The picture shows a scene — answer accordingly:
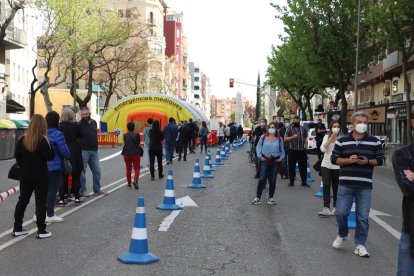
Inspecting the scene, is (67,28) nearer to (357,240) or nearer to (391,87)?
(391,87)

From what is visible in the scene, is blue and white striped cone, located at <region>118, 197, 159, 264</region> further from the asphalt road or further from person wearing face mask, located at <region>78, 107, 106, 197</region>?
person wearing face mask, located at <region>78, 107, 106, 197</region>

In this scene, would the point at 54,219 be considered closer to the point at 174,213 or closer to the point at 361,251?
the point at 174,213

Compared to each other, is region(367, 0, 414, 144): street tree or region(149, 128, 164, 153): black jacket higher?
region(367, 0, 414, 144): street tree

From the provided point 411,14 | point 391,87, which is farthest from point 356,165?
point 391,87

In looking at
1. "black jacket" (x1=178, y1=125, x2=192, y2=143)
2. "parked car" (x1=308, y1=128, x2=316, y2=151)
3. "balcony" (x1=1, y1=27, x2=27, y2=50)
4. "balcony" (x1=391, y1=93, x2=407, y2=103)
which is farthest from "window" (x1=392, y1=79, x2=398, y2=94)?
"balcony" (x1=1, y1=27, x2=27, y2=50)

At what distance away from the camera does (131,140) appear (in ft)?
47.4

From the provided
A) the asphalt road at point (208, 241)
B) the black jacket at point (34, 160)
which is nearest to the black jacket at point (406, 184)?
the asphalt road at point (208, 241)

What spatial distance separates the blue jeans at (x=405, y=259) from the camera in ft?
14.2

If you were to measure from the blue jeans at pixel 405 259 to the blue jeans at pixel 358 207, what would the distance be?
2.84m

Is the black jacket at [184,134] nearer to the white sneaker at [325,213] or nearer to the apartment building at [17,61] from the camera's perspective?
the apartment building at [17,61]


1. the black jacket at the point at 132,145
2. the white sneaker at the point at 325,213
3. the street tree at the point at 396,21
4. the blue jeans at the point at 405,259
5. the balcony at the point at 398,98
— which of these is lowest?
the white sneaker at the point at 325,213

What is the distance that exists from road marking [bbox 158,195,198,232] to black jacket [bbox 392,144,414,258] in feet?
16.4

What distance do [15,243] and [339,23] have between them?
107 feet

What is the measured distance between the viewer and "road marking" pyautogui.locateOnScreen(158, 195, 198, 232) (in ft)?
29.9
